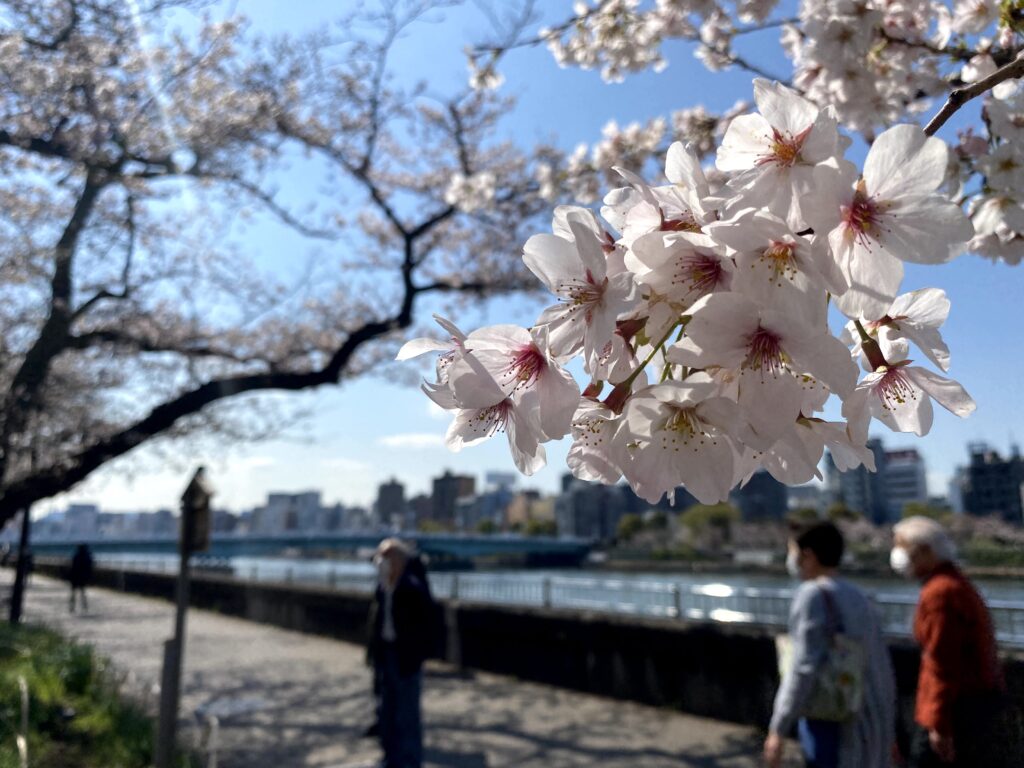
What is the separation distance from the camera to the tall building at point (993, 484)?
4469 millimetres

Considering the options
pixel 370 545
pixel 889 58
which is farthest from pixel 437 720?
pixel 370 545

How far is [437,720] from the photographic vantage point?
646 centimetres

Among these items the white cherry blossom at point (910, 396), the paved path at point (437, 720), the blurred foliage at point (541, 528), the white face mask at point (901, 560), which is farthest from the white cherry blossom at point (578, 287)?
the blurred foliage at point (541, 528)

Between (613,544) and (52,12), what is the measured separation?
63.2 ft

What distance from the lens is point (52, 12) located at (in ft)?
21.6

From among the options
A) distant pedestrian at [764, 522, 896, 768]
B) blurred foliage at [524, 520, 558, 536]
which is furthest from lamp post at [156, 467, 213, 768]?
blurred foliage at [524, 520, 558, 536]

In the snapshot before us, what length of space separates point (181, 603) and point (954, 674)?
14.9ft

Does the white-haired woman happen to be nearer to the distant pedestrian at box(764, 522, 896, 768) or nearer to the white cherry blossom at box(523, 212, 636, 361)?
the distant pedestrian at box(764, 522, 896, 768)

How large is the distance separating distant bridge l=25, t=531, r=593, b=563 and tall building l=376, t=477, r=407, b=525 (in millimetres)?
970

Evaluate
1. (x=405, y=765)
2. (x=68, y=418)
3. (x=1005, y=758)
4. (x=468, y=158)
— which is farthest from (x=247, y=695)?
(x=468, y=158)

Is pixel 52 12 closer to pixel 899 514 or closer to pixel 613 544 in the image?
pixel 899 514

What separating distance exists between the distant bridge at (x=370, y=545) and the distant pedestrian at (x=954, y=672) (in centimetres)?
2299

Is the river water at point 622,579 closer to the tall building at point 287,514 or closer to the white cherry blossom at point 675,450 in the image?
the white cherry blossom at point 675,450

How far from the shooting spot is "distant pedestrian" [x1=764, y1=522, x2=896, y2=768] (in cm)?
290
